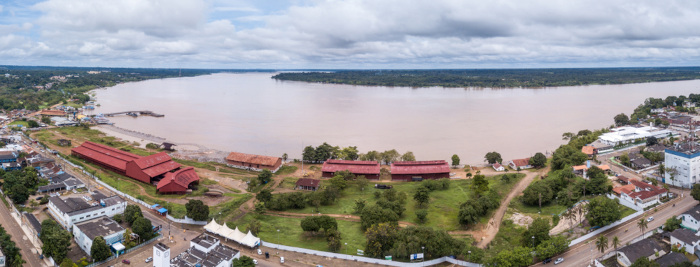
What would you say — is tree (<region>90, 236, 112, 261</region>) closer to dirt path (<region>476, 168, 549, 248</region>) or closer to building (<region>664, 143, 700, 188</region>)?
dirt path (<region>476, 168, 549, 248</region>)

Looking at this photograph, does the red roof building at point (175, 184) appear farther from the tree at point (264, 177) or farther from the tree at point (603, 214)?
the tree at point (603, 214)

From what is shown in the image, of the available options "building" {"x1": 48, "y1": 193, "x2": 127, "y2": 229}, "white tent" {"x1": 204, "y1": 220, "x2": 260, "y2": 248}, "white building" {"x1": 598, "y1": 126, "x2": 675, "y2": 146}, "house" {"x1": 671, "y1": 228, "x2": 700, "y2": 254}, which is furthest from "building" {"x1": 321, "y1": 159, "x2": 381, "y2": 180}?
"white building" {"x1": 598, "y1": 126, "x2": 675, "y2": 146}

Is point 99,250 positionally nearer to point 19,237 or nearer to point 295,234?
point 19,237

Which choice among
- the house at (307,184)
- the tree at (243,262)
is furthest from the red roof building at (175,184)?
the tree at (243,262)

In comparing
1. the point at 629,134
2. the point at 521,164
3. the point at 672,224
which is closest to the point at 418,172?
the point at 521,164

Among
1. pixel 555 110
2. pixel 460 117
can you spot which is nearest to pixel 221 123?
pixel 460 117

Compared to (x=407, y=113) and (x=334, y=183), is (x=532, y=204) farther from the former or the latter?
(x=407, y=113)
